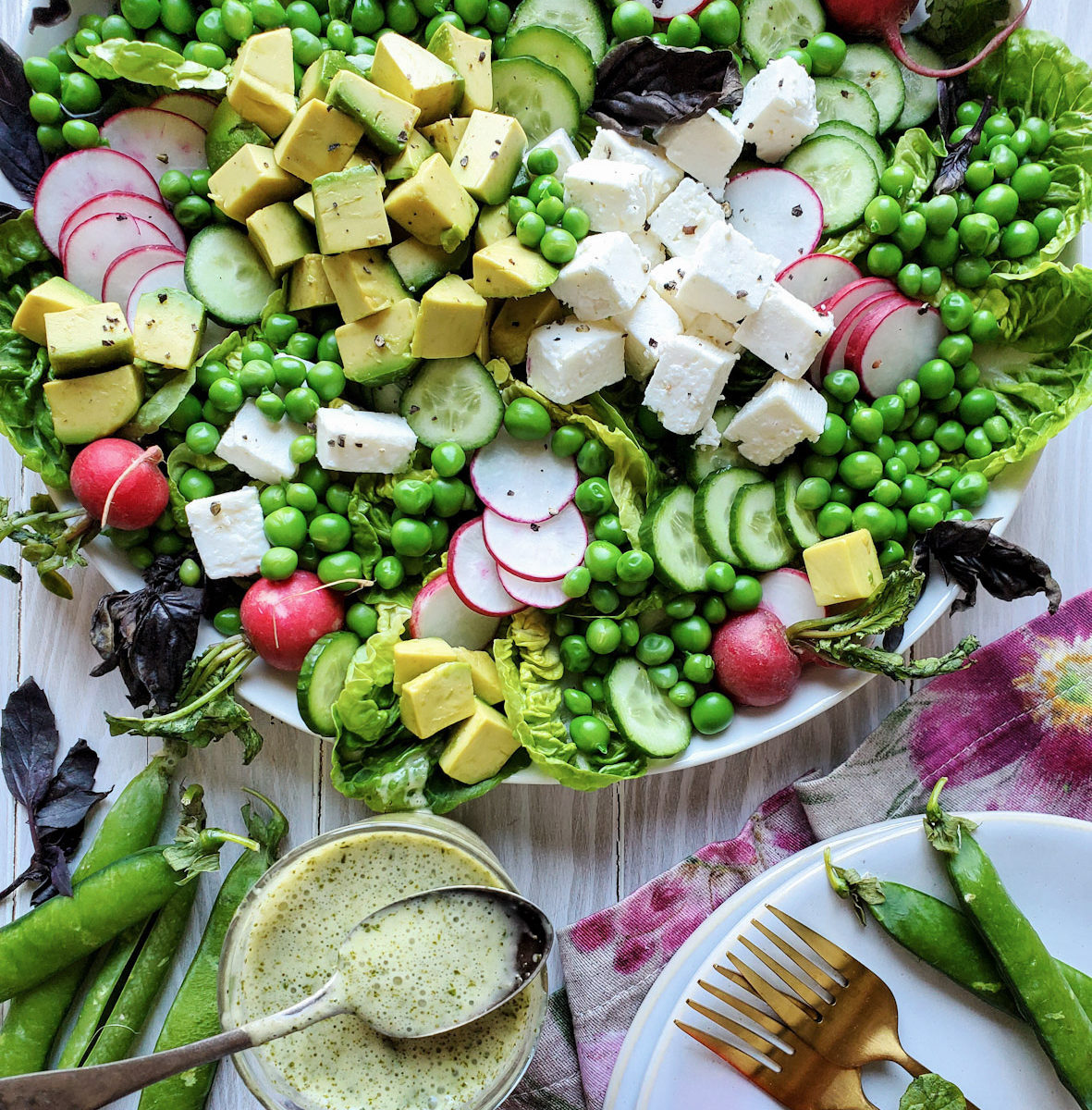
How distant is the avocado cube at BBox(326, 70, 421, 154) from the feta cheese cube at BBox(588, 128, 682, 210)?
Result: 0.52 metres

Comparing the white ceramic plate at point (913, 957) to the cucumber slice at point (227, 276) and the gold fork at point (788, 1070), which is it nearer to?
the gold fork at point (788, 1070)

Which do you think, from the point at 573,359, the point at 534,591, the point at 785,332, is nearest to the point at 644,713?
the point at 534,591

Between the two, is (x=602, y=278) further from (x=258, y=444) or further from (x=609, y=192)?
(x=258, y=444)

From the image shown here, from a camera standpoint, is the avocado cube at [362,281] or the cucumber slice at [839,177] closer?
the avocado cube at [362,281]

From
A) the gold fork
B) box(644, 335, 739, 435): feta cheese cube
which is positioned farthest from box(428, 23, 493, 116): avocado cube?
the gold fork

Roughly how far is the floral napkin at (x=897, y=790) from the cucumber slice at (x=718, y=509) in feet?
2.33

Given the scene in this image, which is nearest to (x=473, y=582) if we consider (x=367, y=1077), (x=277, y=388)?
(x=277, y=388)

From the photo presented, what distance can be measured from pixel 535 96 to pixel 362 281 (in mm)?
752

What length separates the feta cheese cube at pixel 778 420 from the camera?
9.03 feet

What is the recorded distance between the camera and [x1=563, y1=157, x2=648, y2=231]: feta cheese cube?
2760mm

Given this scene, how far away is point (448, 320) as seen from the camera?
2.70 metres

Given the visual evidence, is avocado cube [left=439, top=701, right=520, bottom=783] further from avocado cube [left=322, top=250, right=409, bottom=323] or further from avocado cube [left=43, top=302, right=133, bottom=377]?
avocado cube [left=43, top=302, right=133, bottom=377]

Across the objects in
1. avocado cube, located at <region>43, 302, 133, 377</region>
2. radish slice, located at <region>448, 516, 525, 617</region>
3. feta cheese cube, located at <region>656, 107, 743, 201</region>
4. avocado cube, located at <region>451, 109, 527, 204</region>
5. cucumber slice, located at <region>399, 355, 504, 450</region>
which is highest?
feta cheese cube, located at <region>656, 107, 743, 201</region>

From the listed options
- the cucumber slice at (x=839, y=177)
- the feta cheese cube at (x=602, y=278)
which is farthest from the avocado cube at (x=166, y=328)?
→ the cucumber slice at (x=839, y=177)
